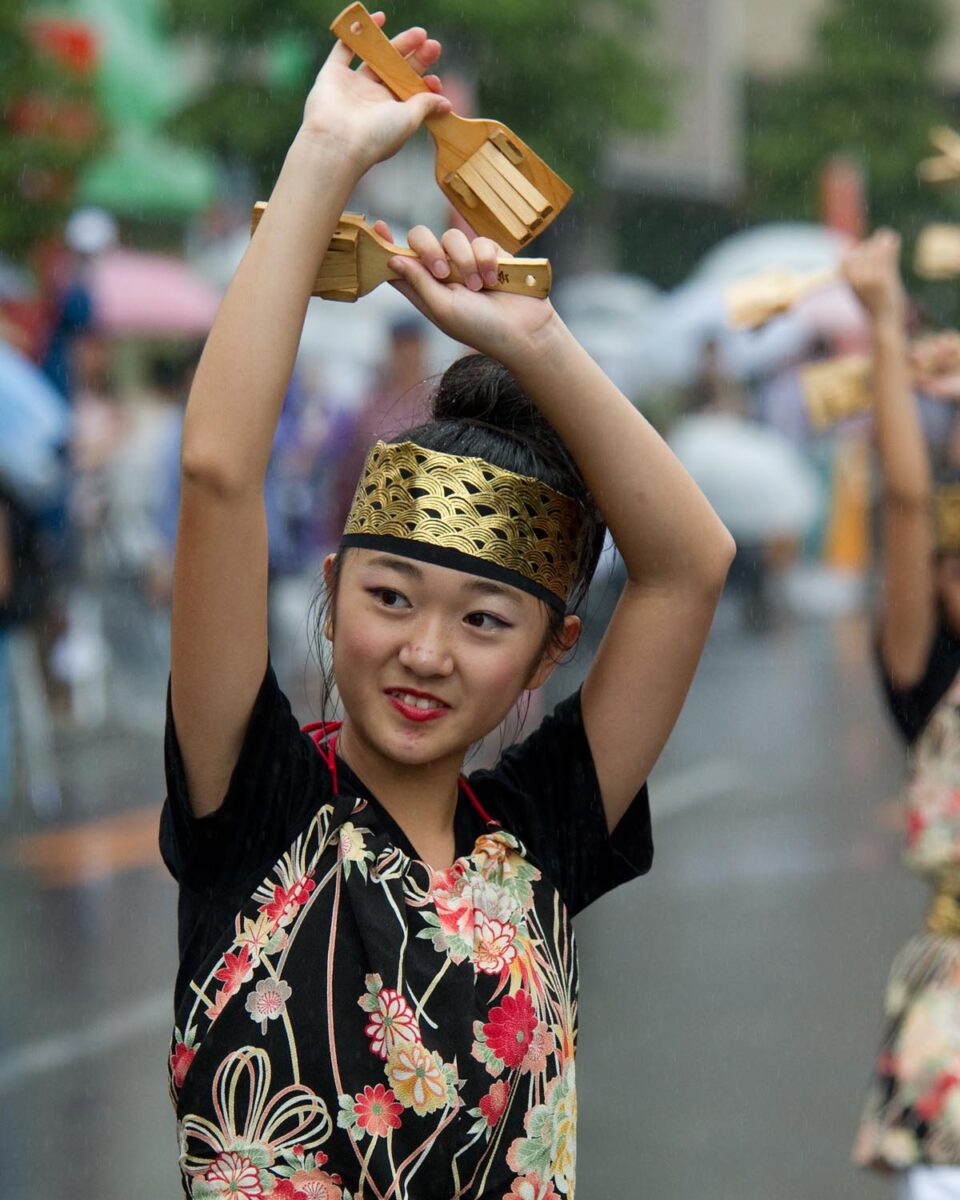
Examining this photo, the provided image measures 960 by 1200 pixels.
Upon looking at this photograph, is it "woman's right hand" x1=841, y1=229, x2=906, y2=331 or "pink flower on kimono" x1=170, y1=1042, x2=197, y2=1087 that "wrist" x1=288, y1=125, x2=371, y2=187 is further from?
"woman's right hand" x1=841, y1=229, x2=906, y2=331

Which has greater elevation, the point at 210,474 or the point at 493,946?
the point at 210,474

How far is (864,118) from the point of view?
2795cm

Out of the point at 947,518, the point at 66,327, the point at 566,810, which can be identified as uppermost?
the point at 66,327

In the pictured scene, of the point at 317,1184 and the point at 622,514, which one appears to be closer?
the point at 317,1184

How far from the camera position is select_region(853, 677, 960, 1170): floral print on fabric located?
9.68 ft

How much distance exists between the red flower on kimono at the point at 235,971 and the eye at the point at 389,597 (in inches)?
13.7

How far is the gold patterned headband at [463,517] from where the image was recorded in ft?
6.31

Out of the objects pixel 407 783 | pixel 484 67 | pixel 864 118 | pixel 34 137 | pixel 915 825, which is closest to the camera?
pixel 407 783

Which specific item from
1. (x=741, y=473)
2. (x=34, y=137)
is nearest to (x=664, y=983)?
(x=741, y=473)

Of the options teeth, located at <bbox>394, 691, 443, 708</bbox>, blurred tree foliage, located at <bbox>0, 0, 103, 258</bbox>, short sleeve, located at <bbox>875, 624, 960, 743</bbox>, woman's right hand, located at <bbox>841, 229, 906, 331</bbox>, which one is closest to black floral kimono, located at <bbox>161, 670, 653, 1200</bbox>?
teeth, located at <bbox>394, 691, 443, 708</bbox>

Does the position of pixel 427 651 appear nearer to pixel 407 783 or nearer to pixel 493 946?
pixel 407 783

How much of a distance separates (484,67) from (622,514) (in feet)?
53.2

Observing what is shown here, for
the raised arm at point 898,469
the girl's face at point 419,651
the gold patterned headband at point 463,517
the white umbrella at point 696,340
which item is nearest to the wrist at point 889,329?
the raised arm at point 898,469

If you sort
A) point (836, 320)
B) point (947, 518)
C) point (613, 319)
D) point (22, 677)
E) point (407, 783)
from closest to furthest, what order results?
point (407, 783) < point (947, 518) < point (22, 677) < point (836, 320) < point (613, 319)
